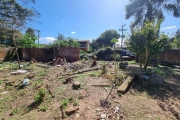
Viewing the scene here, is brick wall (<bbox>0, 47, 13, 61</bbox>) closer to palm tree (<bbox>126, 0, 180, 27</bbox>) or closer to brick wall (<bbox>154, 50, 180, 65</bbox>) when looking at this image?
palm tree (<bbox>126, 0, 180, 27</bbox>)

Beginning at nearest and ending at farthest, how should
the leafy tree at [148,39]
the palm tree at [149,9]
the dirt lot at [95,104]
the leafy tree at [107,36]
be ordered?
the dirt lot at [95,104]
the leafy tree at [148,39]
the palm tree at [149,9]
the leafy tree at [107,36]

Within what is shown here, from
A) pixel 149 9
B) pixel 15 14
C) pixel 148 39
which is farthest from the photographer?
pixel 149 9

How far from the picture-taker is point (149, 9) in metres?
10.4

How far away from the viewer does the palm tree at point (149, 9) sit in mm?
9953

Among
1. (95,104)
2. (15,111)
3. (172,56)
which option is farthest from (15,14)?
(172,56)

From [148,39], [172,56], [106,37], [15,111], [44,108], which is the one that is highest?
[106,37]

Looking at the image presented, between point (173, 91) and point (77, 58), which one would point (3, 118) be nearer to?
point (173, 91)

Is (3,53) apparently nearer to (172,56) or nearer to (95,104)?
(95,104)

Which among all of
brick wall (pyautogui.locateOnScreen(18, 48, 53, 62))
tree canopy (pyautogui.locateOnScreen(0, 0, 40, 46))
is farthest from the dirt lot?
brick wall (pyautogui.locateOnScreen(18, 48, 53, 62))

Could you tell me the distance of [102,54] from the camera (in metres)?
13.8

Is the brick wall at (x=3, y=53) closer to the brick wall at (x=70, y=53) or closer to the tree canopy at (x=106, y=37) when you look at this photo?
the brick wall at (x=70, y=53)

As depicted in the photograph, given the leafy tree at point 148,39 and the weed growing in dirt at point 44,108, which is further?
the leafy tree at point 148,39

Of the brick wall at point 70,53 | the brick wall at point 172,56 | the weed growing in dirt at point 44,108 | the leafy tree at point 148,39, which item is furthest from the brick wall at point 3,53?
the brick wall at point 172,56

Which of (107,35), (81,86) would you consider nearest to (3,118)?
(81,86)
